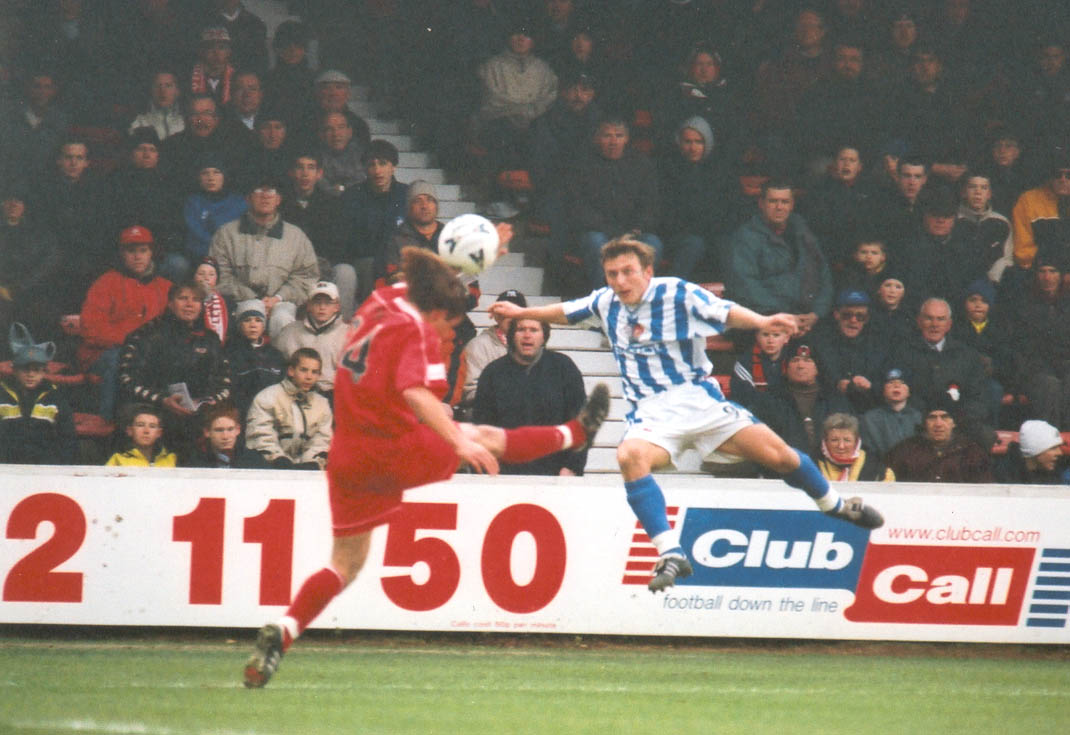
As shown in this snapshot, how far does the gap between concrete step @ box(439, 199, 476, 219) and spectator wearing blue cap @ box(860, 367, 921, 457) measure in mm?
3921

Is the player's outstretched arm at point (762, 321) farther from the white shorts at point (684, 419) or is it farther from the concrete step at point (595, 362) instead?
the concrete step at point (595, 362)

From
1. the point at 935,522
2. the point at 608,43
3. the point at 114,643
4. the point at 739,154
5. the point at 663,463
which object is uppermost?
the point at 608,43

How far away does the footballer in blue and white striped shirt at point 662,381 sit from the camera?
279 inches

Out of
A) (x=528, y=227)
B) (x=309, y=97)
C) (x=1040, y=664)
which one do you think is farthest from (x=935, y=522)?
(x=309, y=97)

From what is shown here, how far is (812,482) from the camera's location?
742cm

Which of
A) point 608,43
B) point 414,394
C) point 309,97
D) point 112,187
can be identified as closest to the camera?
point 414,394

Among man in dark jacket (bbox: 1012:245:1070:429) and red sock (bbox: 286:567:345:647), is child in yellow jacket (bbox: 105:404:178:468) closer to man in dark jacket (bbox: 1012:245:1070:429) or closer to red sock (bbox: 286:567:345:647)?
red sock (bbox: 286:567:345:647)

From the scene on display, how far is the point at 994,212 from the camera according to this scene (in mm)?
12078

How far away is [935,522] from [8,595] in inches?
242

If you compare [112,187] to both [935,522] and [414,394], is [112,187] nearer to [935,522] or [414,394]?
[414,394]

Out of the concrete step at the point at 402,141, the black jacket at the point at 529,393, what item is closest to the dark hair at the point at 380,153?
the concrete step at the point at 402,141

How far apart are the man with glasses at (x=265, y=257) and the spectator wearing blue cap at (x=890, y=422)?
4.19 meters

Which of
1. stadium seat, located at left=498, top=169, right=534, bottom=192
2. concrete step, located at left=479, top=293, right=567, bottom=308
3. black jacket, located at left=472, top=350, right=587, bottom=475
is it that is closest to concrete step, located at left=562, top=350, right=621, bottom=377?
concrete step, located at left=479, top=293, right=567, bottom=308

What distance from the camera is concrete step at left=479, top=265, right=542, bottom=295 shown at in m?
11.5
